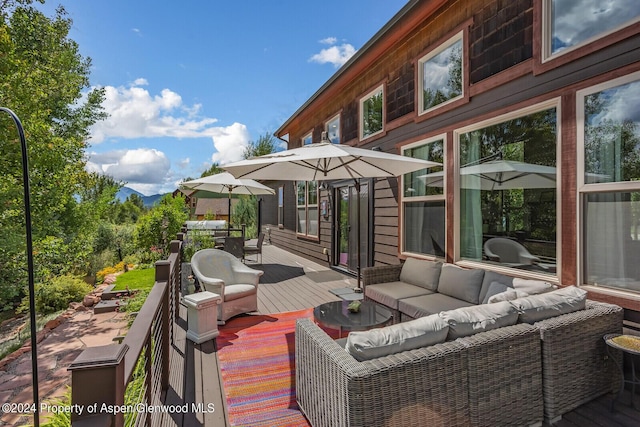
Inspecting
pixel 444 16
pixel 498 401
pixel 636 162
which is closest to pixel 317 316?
pixel 498 401

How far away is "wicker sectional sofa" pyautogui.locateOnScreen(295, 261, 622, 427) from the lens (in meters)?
1.72

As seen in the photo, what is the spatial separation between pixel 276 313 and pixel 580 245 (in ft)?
11.8

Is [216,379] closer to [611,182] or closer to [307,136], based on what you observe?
[611,182]

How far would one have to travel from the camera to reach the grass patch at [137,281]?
6523 millimetres

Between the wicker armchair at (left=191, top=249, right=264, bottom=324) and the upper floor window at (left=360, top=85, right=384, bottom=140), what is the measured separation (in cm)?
366

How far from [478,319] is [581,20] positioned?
2.97 meters

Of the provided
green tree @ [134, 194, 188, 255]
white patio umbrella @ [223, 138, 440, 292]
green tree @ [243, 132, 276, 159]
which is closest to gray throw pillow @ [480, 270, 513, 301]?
white patio umbrella @ [223, 138, 440, 292]

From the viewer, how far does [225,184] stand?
7.45 metres

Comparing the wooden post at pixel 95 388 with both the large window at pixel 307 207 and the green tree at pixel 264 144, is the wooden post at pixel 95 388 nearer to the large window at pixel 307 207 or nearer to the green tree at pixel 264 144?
the large window at pixel 307 207

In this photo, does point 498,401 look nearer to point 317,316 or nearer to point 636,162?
point 317,316

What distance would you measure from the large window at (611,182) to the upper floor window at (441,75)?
5.53 feet

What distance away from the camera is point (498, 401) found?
6.64 feet

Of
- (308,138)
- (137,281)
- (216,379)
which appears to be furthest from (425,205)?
(137,281)

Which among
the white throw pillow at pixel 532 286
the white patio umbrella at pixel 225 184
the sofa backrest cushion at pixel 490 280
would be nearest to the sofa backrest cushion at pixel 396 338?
the white throw pillow at pixel 532 286
